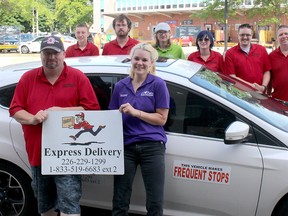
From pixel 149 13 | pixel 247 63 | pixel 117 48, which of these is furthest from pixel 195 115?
pixel 149 13

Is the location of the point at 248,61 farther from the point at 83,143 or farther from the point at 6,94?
the point at 6,94

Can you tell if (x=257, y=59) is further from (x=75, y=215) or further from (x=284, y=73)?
(x=75, y=215)

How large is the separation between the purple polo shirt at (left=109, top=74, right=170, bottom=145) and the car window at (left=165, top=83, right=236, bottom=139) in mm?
239

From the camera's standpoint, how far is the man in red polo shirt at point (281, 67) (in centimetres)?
507

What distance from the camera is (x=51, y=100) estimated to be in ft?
9.91

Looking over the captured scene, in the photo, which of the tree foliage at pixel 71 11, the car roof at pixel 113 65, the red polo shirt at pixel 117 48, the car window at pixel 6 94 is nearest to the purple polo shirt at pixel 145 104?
the car roof at pixel 113 65

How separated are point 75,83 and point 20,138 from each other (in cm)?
93

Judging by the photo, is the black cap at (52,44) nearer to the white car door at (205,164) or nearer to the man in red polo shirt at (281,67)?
the white car door at (205,164)

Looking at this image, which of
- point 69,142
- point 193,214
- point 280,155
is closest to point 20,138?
point 69,142

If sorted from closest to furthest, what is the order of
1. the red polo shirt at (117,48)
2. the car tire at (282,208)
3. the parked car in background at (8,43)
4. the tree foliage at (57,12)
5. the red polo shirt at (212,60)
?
1. the car tire at (282,208)
2. the red polo shirt at (212,60)
3. the red polo shirt at (117,48)
4. the parked car in background at (8,43)
5. the tree foliage at (57,12)

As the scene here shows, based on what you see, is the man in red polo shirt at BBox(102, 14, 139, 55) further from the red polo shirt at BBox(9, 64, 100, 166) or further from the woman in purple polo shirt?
the red polo shirt at BBox(9, 64, 100, 166)

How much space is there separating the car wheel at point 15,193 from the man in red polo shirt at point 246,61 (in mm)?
2773

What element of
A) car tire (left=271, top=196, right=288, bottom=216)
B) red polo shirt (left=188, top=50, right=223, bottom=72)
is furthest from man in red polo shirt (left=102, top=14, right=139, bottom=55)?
car tire (left=271, top=196, right=288, bottom=216)

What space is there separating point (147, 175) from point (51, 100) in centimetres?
95
